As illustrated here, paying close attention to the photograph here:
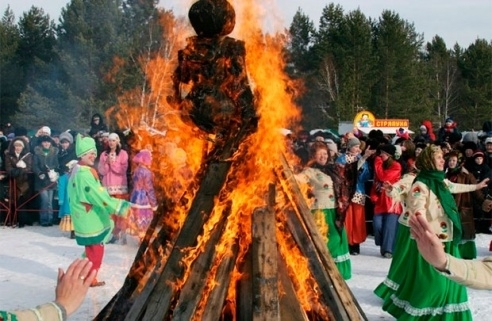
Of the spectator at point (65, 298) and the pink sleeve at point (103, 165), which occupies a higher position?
the pink sleeve at point (103, 165)

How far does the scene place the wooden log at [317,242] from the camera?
421 cm

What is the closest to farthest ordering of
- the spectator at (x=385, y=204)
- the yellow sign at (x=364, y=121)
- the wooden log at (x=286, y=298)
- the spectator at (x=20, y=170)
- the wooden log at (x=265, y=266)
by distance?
the wooden log at (x=265, y=266), the wooden log at (x=286, y=298), the spectator at (x=385, y=204), the spectator at (x=20, y=170), the yellow sign at (x=364, y=121)

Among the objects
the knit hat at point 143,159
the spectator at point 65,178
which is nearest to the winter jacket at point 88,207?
the knit hat at point 143,159

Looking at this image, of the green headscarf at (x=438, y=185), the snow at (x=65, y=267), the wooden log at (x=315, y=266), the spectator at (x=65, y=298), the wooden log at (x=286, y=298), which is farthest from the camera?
the snow at (x=65, y=267)

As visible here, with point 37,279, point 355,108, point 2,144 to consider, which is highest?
point 355,108

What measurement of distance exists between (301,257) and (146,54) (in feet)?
99.2

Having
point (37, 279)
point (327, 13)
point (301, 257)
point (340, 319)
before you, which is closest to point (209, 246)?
point (301, 257)

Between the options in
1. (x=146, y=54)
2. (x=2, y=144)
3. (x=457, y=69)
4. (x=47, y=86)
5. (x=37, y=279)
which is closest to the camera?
(x=37, y=279)

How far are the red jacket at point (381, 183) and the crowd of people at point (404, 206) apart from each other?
17mm

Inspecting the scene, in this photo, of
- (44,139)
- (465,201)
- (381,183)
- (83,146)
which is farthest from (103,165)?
(465,201)

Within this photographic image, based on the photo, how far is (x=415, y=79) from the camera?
146ft

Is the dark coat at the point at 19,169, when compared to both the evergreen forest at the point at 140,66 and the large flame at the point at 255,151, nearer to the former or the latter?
the large flame at the point at 255,151

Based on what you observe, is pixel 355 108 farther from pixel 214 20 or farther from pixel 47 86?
pixel 214 20

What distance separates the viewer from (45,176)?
45.6 ft
